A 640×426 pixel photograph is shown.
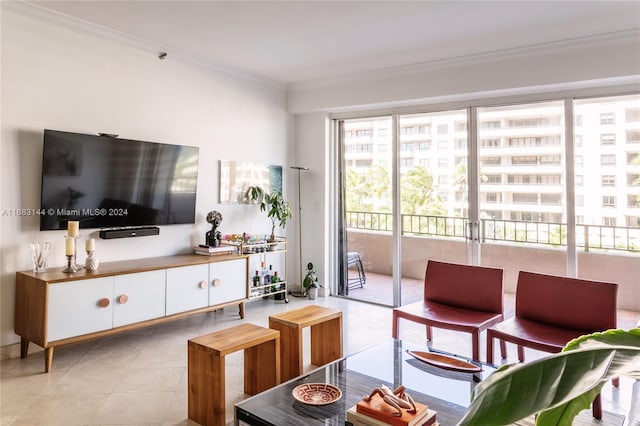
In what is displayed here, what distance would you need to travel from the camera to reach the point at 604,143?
3758 mm

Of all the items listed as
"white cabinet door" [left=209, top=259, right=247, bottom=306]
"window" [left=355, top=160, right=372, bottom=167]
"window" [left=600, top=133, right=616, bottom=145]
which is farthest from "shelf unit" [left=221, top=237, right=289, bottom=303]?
"window" [left=600, top=133, right=616, bottom=145]

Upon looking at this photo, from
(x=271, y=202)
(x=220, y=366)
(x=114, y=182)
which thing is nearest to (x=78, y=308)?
(x=114, y=182)

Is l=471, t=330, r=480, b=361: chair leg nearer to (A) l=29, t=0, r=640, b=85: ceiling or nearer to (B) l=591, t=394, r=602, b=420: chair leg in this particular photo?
(B) l=591, t=394, r=602, b=420: chair leg

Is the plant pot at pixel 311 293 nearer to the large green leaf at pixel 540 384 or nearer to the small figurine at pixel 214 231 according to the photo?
the small figurine at pixel 214 231

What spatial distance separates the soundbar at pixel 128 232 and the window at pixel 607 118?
4286 mm

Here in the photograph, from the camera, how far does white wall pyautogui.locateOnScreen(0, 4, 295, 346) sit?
126 inches

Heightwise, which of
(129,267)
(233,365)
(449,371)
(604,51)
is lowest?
(233,365)

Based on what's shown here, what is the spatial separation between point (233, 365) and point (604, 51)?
4.02 meters

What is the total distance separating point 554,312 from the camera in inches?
113

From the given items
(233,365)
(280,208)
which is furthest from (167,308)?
(280,208)

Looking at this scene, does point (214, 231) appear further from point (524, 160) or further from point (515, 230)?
point (524, 160)

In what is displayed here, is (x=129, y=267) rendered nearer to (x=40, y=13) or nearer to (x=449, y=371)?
(x=40, y=13)

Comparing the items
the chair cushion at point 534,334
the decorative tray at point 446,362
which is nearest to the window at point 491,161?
the chair cushion at point 534,334

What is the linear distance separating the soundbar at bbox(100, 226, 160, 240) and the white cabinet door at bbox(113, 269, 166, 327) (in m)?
0.50
